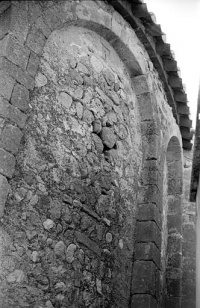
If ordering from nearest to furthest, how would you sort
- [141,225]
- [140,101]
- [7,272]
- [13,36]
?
[7,272] < [13,36] < [141,225] < [140,101]

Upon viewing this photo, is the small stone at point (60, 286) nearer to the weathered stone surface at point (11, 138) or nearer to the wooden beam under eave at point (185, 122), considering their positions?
the weathered stone surface at point (11, 138)

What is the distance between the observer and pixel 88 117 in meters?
4.37

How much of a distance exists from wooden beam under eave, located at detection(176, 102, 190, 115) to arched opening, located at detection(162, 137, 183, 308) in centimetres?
42

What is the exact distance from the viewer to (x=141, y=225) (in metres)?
4.90

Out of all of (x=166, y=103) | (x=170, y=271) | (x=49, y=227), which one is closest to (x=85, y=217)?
(x=49, y=227)

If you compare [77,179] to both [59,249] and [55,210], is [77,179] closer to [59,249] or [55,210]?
[55,210]

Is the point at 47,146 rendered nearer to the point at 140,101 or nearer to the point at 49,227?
the point at 49,227

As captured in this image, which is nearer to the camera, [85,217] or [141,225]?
[85,217]

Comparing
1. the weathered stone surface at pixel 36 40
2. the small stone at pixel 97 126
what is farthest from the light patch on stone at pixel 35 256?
the weathered stone surface at pixel 36 40

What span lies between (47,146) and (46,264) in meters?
0.98

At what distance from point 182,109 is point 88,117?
238 cm

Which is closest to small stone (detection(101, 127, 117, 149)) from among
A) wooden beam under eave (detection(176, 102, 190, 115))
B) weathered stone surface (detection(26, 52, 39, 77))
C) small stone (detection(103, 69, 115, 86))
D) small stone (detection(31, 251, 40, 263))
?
small stone (detection(103, 69, 115, 86))

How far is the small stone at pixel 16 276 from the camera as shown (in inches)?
123

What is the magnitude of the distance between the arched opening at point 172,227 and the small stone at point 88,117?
2075 millimetres
